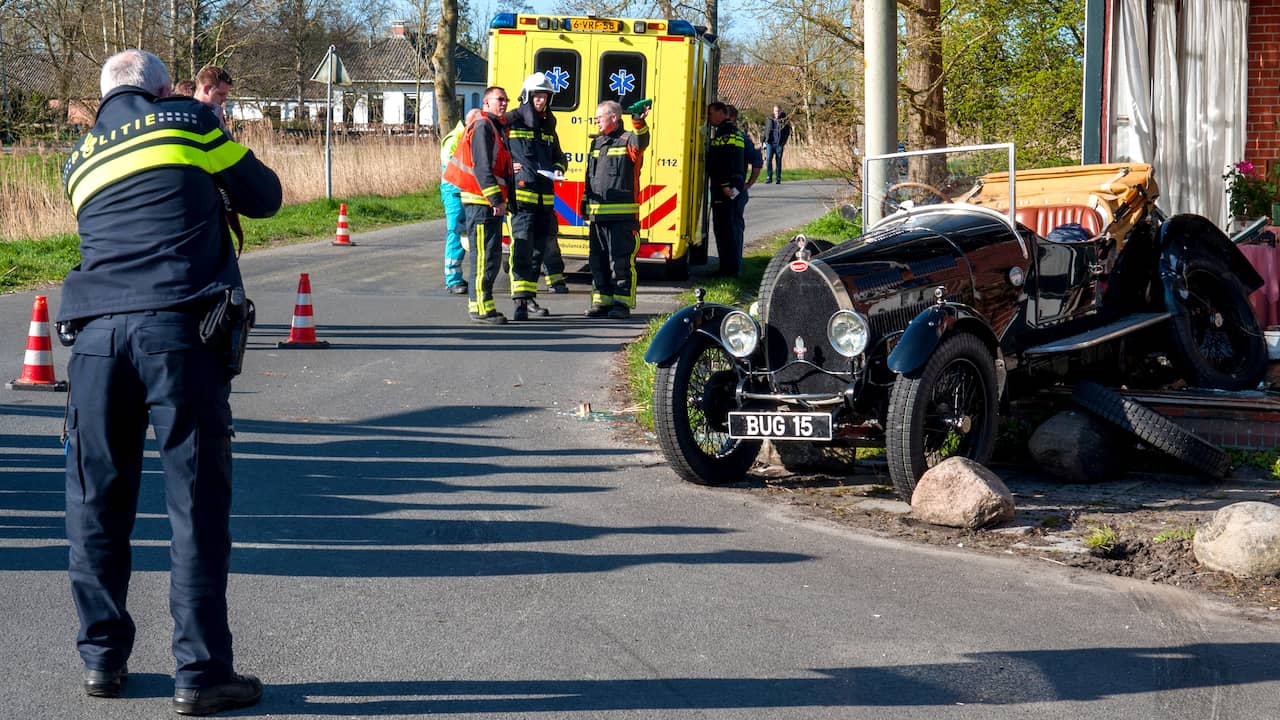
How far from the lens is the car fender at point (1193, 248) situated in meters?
8.22

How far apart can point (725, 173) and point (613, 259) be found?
3355mm

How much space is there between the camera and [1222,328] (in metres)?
8.57

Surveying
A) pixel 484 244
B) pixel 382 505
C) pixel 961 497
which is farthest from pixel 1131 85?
pixel 382 505

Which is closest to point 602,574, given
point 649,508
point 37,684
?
point 649,508

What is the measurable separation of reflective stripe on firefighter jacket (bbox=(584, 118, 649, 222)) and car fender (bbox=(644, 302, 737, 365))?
202 inches

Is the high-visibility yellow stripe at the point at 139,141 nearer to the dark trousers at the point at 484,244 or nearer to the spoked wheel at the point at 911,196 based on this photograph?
the spoked wheel at the point at 911,196

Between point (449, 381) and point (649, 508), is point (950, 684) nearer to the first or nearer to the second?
point (649, 508)

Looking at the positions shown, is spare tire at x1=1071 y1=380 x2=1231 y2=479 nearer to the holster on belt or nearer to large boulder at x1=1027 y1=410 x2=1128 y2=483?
large boulder at x1=1027 y1=410 x2=1128 y2=483

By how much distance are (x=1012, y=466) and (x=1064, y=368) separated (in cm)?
71

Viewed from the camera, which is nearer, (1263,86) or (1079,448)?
(1079,448)

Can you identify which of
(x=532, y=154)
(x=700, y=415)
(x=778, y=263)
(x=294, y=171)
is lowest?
(x=700, y=415)

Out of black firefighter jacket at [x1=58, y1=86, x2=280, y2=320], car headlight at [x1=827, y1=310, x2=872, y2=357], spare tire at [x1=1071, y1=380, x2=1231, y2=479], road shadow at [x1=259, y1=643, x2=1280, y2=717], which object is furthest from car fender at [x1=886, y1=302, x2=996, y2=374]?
black firefighter jacket at [x1=58, y1=86, x2=280, y2=320]

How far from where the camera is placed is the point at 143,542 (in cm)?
572

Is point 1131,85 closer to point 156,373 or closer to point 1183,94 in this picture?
A: point 1183,94
